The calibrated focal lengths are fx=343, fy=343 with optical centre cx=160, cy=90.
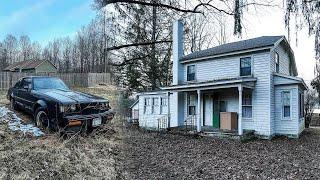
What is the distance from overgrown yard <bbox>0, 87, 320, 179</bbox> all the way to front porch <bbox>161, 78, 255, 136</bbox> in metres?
2.43

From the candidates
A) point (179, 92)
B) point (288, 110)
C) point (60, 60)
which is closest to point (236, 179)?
point (60, 60)

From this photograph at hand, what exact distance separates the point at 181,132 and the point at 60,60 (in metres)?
15.0

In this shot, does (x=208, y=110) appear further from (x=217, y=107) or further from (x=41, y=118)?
(x=41, y=118)

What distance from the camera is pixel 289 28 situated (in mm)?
4438

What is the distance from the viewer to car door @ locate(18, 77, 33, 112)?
608cm

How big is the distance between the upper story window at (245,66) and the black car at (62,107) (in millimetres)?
13610

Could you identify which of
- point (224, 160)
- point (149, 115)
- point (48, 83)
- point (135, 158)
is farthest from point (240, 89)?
point (48, 83)

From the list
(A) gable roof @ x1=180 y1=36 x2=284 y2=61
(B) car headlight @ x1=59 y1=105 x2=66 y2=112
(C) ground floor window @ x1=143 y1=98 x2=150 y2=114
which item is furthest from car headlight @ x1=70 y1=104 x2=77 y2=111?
(C) ground floor window @ x1=143 y1=98 x2=150 y2=114

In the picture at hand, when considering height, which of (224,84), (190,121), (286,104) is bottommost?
(190,121)

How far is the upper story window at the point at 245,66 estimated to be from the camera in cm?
1827

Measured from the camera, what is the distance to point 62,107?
5.46 meters

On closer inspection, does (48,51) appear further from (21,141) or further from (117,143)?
(117,143)

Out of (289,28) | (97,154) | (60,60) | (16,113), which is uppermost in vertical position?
(289,28)

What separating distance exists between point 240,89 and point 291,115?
3109mm
